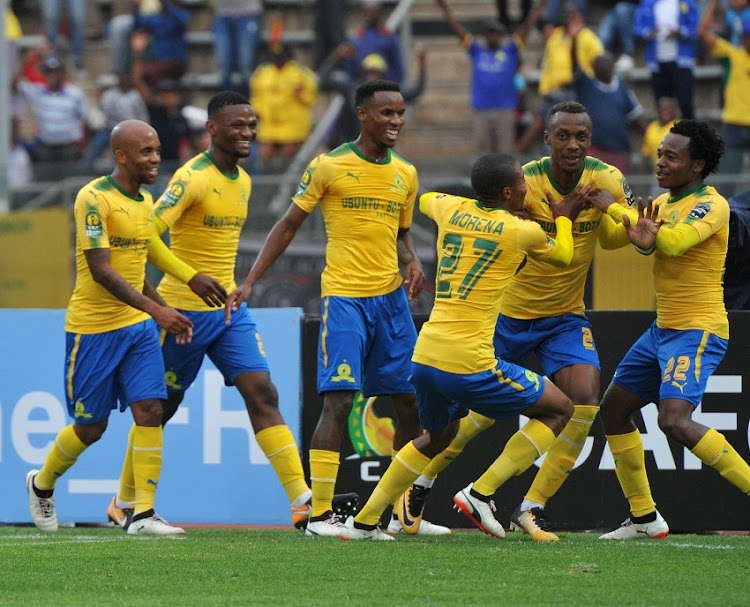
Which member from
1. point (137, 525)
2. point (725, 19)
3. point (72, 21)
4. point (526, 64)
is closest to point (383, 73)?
point (526, 64)

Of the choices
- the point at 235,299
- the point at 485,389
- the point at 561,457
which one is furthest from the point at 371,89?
the point at 561,457

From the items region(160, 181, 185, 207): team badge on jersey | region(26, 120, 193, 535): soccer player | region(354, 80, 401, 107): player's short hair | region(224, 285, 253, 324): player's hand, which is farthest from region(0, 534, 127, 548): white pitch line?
region(354, 80, 401, 107): player's short hair

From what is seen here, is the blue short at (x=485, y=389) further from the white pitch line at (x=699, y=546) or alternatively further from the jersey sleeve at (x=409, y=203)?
the jersey sleeve at (x=409, y=203)

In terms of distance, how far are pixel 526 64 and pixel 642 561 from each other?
39.2ft

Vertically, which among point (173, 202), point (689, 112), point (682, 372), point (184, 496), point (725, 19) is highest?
point (725, 19)

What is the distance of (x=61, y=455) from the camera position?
342 inches

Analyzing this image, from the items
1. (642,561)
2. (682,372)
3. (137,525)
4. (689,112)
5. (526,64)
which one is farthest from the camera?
(526,64)

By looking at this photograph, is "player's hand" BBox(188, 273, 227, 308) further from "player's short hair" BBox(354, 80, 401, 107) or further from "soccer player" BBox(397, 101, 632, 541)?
"soccer player" BBox(397, 101, 632, 541)

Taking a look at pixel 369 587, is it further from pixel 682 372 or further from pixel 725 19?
pixel 725 19

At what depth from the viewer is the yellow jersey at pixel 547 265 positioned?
26.3ft

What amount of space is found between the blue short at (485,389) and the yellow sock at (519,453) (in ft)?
0.69

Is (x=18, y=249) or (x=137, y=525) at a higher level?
(x=18, y=249)

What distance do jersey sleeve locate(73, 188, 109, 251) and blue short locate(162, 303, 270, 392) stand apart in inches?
29.6

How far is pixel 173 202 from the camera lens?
27.8 feet
